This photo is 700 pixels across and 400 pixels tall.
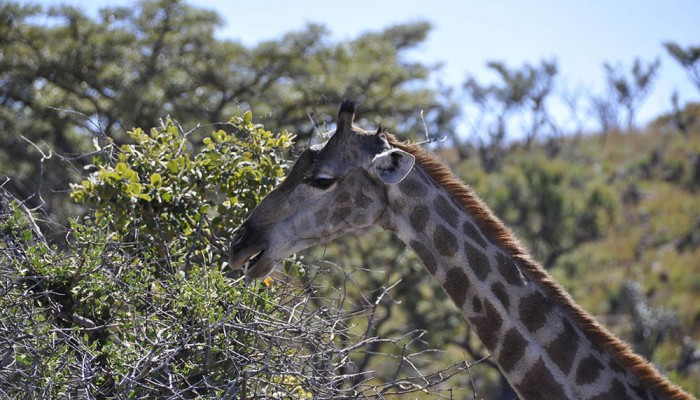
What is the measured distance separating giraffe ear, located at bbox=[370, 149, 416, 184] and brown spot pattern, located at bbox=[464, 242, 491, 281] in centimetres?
52

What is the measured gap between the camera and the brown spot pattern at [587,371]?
4.54 meters

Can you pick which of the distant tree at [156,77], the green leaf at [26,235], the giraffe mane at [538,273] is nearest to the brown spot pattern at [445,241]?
the giraffe mane at [538,273]

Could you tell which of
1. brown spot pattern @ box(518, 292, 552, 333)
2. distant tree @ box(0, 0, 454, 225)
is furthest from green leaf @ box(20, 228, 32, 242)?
distant tree @ box(0, 0, 454, 225)

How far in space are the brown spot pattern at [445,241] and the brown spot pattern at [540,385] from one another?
702 millimetres

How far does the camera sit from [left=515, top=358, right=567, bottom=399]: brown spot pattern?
15.0 ft

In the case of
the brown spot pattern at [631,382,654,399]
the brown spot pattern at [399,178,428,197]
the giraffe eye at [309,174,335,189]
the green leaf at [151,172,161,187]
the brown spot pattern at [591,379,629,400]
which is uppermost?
the green leaf at [151,172,161,187]

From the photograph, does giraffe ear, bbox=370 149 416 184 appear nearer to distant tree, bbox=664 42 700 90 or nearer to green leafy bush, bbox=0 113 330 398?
green leafy bush, bbox=0 113 330 398

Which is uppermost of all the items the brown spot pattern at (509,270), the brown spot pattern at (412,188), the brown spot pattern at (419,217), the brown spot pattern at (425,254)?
the brown spot pattern at (412,188)

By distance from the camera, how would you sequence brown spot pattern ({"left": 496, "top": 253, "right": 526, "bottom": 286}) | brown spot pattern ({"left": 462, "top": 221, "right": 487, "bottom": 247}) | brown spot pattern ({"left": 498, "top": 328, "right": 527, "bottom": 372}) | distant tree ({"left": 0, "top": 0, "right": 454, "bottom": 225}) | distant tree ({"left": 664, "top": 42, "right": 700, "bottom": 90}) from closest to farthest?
1. brown spot pattern ({"left": 498, "top": 328, "right": 527, "bottom": 372})
2. brown spot pattern ({"left": 496, "top": 253, "right": 526, "bottom": 286})
3. brown spot pattern ({"left": 462, "top": 221, "right": 487, "bottom": 247})
4. distant tree ({"left": 0, "top": 0, "right": 454, "bottom": 225})
5. distant tree ({"left": 664, "top": 42, "right": 700, "bottom": 90})

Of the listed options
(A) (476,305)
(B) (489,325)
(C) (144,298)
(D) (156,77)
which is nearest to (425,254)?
(A) (476,305)

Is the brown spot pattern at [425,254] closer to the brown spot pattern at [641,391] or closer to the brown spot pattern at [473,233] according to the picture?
the brown spot pattern at [473,233]

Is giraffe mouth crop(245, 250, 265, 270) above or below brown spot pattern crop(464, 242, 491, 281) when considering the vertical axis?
above

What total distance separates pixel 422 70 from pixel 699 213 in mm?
12786

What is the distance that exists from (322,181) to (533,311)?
127 cm
